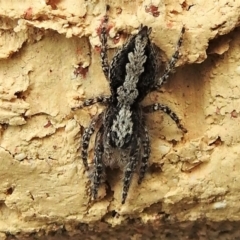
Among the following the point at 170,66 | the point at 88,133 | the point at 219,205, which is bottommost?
the point at 219,205

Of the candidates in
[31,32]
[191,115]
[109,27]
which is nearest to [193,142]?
[191,115]

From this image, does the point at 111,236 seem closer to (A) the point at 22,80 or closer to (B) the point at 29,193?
(B) the point at 29,193

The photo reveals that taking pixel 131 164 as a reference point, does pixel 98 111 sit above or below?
above

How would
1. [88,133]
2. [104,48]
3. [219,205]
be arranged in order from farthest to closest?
[219,205]
[88,133]
[104,48]

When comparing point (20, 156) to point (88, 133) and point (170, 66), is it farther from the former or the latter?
point (170, 66)

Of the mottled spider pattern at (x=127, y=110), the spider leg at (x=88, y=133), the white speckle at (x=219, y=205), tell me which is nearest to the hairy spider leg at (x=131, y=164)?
the mottled spider pattern at (x=127, y=110)

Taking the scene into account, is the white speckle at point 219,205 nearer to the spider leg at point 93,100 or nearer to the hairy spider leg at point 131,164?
the hairy spider leg at point 131,164

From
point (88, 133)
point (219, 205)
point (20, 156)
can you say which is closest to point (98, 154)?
point (88, 133)
